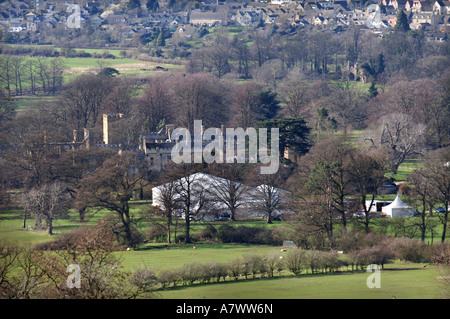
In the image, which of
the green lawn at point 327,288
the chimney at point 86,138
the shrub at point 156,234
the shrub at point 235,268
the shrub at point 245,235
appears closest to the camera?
the green lawn at point 327,288

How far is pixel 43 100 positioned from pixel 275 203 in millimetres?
41721

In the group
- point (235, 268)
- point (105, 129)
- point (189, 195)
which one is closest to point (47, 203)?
point (189, 195)

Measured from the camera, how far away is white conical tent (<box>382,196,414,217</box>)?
4984 cm

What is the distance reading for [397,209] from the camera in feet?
165

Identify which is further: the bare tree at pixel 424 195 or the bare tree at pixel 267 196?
the bare tree at pixel 267 196

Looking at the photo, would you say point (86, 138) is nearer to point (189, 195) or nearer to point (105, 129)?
point (105, 129)

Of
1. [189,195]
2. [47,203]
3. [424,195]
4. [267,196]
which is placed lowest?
[267,196]

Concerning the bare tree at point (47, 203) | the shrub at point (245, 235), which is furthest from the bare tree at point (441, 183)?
the bare tree at point (47, 203)

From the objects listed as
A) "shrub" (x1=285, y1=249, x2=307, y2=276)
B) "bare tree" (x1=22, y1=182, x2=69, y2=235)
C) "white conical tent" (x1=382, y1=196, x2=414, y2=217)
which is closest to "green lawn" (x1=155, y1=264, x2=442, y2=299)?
"shrub" (x1=285, y1=249, x2=307, y2=276)

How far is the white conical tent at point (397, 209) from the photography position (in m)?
49.8

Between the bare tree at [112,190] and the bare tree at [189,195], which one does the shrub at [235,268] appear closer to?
the bare tree at [112,190]

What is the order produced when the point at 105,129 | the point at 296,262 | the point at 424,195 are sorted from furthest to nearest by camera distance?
the point at 105,129
the point at 424,195
the point at 296,262

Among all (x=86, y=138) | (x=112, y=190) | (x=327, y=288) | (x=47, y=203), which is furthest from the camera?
(x=86, y=138)
